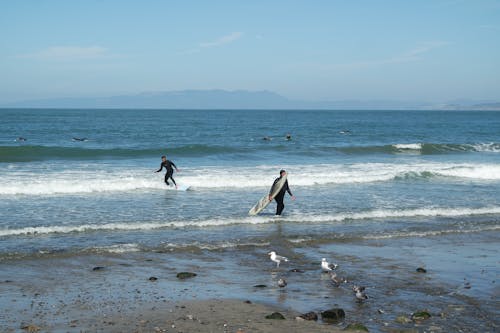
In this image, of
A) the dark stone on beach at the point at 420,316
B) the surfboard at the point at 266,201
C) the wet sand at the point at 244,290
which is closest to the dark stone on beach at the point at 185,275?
the wet sand at the point at 244,290

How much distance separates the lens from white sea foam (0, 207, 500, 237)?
14719mm

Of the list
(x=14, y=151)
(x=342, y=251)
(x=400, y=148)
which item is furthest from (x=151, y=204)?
(x=400, y=148)

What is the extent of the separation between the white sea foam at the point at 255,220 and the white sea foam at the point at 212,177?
6629 mm

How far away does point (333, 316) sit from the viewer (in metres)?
8.44

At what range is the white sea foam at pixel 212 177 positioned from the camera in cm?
2230

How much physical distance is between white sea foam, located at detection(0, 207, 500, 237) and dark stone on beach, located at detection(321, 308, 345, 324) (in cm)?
760

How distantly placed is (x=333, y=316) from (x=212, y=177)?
17496 mm

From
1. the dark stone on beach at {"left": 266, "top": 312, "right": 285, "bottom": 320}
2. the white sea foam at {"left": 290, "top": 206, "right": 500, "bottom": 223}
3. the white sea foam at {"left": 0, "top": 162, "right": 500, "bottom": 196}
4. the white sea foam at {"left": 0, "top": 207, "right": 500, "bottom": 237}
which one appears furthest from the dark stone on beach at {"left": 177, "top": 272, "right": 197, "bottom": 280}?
the white sea foam at {"left": 0, "top": 162, "right": 500, "bottom": 196}

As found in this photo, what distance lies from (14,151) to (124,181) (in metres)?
15.5

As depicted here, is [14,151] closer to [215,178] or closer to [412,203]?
[215,178]

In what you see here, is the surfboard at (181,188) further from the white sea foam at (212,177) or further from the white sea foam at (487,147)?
the white sea foam at (487,147)

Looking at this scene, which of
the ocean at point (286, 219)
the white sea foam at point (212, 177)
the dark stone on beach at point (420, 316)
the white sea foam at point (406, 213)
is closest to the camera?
the dark stone on beach at point (420, 316)

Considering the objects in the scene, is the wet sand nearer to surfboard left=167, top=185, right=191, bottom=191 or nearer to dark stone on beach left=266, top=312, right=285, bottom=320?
dark stone on beach left=266, top=312, right=285, bottom=320

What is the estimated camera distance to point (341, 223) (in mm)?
16438
